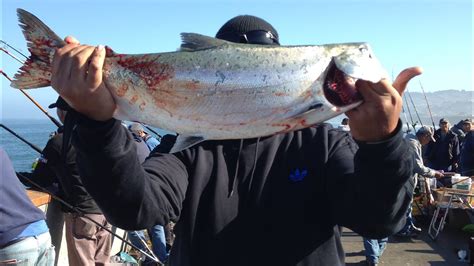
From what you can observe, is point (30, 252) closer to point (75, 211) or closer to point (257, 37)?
point (75, 211)

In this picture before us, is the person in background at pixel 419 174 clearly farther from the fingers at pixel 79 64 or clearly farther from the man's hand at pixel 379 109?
the fingers at pixel 79 64

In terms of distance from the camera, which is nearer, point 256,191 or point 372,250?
point 256,191

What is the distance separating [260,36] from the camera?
9.91ft

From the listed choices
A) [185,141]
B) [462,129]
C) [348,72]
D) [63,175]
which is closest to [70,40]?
[185,141]

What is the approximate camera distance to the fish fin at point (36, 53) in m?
2.48

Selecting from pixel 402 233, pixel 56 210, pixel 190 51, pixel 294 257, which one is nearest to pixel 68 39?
pixel 190 51

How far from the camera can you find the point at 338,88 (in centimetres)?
226

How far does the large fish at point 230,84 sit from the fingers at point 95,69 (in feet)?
0.22

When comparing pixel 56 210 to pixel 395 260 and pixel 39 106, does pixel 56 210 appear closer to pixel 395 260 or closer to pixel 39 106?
pixel 39 106

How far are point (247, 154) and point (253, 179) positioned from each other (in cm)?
20

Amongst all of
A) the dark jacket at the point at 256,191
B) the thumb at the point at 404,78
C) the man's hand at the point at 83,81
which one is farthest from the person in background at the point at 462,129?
the man's hand at the point at 83,81

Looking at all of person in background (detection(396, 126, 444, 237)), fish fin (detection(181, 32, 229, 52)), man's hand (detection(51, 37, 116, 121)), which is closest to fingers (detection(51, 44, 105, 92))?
man's hand (detection(51, 37, 116, 121))

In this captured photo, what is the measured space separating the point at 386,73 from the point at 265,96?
0.61 meters

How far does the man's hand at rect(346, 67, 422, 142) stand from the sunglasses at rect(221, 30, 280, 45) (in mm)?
958
